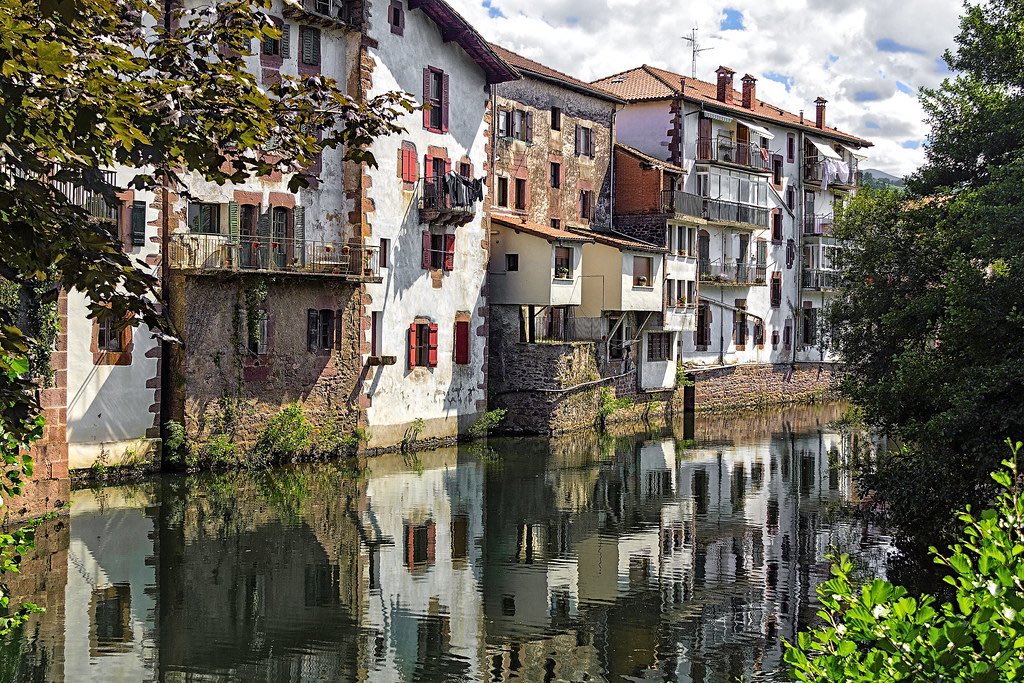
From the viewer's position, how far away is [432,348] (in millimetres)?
37906

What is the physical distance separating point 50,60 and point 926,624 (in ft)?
18.0

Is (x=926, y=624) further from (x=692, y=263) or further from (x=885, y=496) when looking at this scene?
(x=692, y=263)

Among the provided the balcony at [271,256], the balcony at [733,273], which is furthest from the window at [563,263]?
the balcony at [733,273]

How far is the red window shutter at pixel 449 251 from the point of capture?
38.4m

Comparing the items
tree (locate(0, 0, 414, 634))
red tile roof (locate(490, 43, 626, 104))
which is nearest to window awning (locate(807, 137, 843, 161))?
red tile roof (locate(490, 43, 626, 104))

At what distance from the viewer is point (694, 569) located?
73.4 ft

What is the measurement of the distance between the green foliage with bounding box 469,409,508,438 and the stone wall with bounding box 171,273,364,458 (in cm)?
553

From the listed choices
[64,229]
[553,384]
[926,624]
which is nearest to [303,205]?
[553,384]

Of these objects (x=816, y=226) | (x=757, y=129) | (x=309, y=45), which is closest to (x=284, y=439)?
(x=309, y=45)

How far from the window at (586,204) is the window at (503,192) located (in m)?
5.07

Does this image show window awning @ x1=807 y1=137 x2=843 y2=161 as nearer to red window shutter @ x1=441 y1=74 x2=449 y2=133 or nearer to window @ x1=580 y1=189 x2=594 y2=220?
window @ x1=580 y1=189 x2=594 y2=220

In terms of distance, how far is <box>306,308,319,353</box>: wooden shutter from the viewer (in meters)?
34.0

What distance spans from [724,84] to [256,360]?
35258 mm

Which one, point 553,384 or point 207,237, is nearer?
point 207,237
